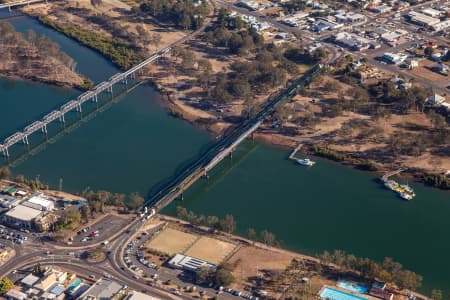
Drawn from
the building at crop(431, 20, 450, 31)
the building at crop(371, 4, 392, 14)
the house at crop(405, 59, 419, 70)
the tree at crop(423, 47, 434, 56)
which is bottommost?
the house at crop(405, 59, 419, 70)

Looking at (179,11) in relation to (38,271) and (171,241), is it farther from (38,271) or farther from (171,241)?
(38,271)

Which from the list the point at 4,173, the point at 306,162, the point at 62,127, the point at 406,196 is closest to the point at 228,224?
the point at 306,162

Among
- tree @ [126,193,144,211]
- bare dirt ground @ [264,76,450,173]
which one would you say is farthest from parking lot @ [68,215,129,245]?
bare dirt ground @ [264,76,450,173]

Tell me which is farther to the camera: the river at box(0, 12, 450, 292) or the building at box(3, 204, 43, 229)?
the river at box(0, 12, 450, 292)

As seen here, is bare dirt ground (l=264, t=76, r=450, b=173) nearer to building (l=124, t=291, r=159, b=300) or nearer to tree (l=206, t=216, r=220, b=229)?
tree (l=206, t=216, r=220, b=229)

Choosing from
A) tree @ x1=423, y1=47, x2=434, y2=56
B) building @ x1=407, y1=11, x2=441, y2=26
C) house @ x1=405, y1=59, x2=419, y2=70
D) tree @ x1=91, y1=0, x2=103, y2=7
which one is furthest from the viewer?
tree @ x1=91, y1=0, x2=103, y2=7

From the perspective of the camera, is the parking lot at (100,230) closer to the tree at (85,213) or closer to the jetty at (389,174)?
the tree at (85,213)
